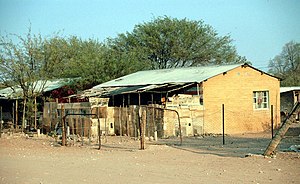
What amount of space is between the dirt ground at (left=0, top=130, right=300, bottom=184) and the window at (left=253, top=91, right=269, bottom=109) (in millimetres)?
10236

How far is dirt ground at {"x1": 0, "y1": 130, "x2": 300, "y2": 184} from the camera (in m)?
9.96

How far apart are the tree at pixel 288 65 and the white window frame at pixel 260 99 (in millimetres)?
24948

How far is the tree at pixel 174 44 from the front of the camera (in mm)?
42594

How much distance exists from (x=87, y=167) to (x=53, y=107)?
1484cm

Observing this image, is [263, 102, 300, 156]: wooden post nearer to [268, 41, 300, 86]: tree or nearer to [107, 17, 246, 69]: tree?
[107, 17, 246, 69]: tree

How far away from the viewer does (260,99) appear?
90.2ft

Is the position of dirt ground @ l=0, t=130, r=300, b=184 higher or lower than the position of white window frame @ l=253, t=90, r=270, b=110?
lower

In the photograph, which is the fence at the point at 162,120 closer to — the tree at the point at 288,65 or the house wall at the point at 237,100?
the house wall at the point at 237,100

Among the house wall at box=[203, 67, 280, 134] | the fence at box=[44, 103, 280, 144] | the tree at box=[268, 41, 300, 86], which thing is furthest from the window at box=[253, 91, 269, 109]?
the tree at box=[268, 41, 300, 86]

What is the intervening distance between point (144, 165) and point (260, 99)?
54.8 ft

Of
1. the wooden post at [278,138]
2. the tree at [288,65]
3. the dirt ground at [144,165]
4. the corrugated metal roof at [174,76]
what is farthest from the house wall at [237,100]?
the tree at [288,65]

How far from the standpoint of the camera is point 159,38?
4275cm

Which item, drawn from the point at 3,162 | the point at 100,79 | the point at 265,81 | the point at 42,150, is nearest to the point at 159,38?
the point at 100,79

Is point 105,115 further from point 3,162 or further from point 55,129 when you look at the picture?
point 3,162
